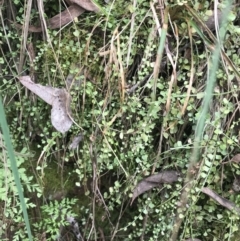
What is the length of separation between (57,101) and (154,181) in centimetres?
39

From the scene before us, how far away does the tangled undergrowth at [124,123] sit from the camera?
1.17 m

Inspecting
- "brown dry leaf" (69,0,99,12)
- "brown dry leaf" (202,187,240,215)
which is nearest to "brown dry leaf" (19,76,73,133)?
"brown dry leaf" (69,0,99,12)

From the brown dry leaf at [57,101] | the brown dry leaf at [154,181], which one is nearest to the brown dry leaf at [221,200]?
the brown dry leaf at [154,181]

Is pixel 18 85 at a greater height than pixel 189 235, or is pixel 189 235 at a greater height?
pixel 18 85

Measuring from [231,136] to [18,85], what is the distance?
70 centimetres

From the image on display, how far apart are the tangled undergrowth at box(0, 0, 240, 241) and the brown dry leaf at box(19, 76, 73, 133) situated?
0.10 feet

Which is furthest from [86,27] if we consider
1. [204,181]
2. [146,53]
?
[204,181]

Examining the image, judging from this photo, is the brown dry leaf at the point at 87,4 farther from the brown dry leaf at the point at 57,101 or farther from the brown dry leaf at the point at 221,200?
the brown dry leaf at the point at 221,200

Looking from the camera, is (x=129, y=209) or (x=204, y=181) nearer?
(x=204, y=181)

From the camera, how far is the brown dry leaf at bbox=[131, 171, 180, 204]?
1245 millimetres

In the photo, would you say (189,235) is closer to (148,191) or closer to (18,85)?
(148,191)

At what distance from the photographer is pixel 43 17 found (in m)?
1.22

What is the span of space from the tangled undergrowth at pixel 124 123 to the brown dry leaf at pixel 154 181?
0.05 ft

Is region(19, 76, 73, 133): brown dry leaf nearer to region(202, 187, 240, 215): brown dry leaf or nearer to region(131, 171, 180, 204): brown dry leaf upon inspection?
region(131, 171, 180, 204): brown dry leaf
